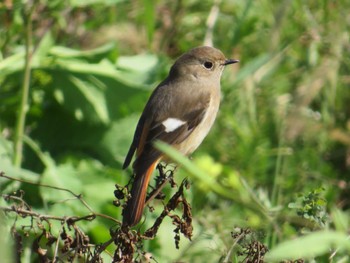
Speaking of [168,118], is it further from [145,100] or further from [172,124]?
[145,100]

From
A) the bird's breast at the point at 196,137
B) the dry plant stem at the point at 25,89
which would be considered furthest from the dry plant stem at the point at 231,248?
the dry plant stem at the point at 25,89

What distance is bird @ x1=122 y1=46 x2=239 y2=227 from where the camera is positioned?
13.2ft

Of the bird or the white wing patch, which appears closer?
the bird

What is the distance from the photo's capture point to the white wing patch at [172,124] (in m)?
4.40

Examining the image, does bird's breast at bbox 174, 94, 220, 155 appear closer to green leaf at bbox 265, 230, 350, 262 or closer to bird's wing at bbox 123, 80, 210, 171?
bird's wing at bbox 123, 80, 210, 171

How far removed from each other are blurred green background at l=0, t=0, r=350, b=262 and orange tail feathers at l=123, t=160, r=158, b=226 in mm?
773

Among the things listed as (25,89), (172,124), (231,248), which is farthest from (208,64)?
(231,248)

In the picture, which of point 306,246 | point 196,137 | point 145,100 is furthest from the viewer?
point 145,100

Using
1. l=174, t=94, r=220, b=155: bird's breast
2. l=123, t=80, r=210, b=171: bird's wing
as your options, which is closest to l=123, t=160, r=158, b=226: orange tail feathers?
l=123, t=80, r=210, b=171: bird's wing

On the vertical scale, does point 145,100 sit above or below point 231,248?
above

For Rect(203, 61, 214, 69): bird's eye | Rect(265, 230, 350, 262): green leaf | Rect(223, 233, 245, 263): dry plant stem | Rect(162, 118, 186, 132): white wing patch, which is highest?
Rect(203, 61, 214, 69): bird's eye

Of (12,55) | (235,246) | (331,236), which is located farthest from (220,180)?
(12,55)

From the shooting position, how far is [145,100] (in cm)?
553

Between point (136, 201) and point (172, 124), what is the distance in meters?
1.22
